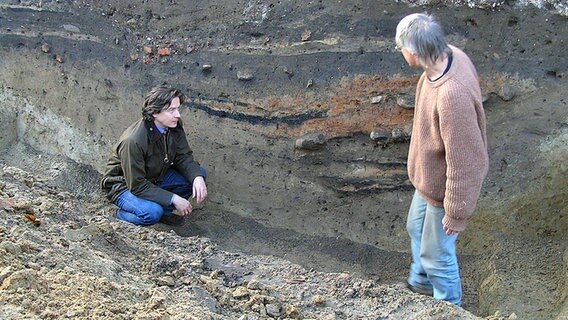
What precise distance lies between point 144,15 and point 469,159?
325cm

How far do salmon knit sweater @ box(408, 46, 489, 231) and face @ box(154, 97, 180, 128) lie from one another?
5.43 ft

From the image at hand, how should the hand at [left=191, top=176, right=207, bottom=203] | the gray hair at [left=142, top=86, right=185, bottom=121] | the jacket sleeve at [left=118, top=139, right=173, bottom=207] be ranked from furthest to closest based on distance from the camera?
the hand at [left=191, top=176, right=207, bottom=203] < the jacket sleeve at [left=118, top=139, right=173, bottom=207] < the gray hair at [left=142, top=86, right=185, bottom=121]

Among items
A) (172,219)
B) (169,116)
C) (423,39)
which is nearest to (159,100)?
(169,116)

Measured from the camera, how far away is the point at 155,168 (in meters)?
4.49

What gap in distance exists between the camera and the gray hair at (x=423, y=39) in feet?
9.33

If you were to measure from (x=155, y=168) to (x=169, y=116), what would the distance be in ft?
1.42

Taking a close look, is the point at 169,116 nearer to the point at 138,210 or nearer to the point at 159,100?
the point at 159,100

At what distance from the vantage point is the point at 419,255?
349 cm

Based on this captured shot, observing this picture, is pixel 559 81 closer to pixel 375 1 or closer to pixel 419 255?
pixel 375 1

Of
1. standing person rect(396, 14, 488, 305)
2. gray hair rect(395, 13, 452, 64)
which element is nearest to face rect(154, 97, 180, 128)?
standing person rect(396, 14, 488, 305)

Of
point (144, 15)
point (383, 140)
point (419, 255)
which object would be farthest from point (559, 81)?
point (144, 15)

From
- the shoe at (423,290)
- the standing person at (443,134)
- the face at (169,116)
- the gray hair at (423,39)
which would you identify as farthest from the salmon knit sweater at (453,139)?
the face at (169,116)

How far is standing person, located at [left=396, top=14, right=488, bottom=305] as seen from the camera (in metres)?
2.85

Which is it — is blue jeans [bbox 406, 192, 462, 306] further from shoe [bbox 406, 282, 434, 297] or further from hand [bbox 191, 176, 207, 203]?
hand [bbox 191, 176, 207, 203]
